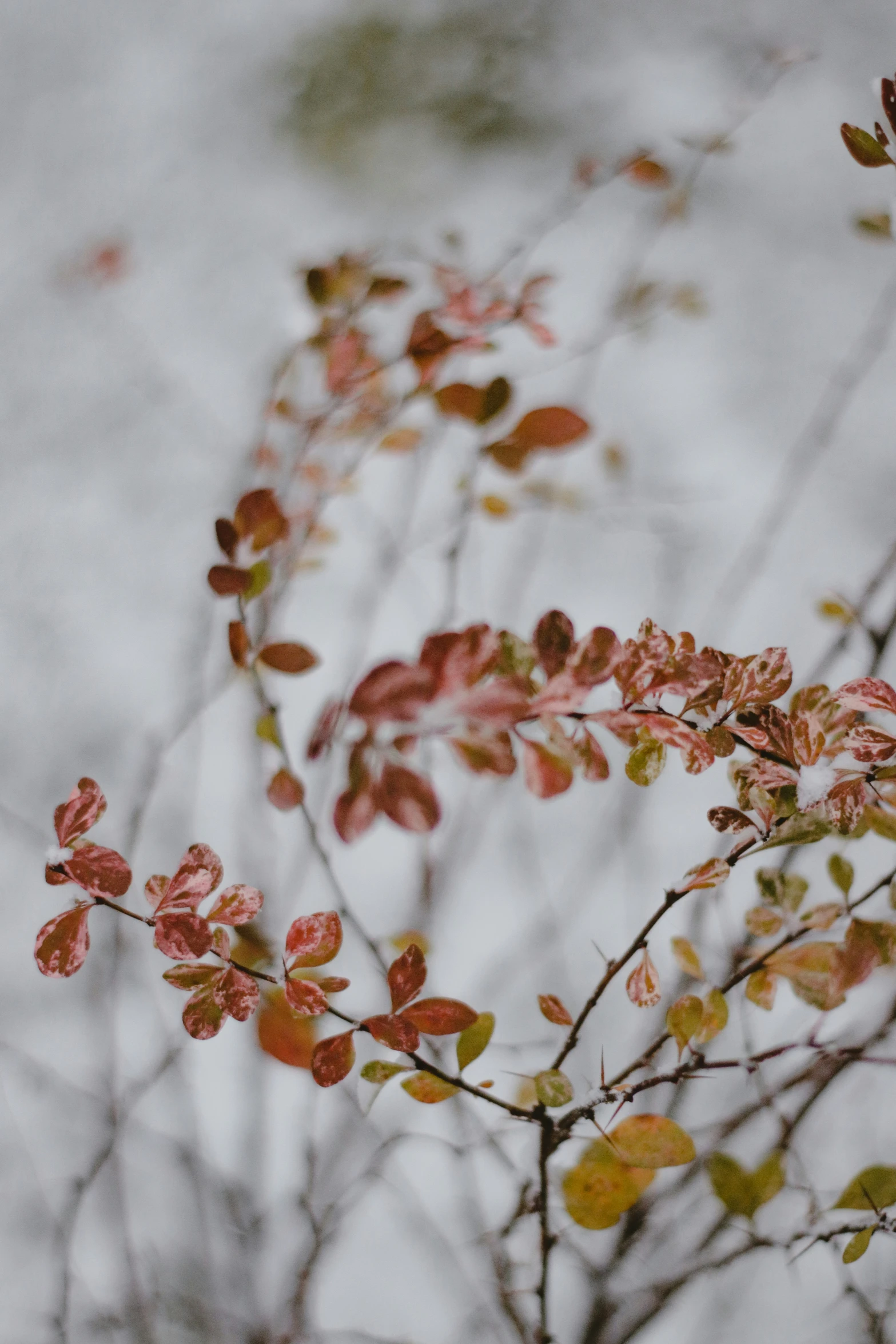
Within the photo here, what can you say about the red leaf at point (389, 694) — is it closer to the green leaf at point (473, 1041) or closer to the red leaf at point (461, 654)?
the red leaf at point (461, 654)

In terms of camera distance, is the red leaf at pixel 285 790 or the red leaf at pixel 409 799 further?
the red leaf at pixel 285 790

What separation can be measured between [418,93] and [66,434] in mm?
937

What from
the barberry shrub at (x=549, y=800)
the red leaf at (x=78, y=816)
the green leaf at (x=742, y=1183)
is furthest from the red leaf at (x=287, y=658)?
the green leaf at (x=742, y=1183)

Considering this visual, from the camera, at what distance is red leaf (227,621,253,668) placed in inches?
14.2

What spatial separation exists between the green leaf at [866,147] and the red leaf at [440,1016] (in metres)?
0.36

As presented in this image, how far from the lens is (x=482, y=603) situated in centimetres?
101

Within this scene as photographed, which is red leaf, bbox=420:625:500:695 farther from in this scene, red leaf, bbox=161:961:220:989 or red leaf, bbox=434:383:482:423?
red leaf, bbox=434:383:482:423

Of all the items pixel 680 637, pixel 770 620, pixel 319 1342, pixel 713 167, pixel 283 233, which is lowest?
pixel 319 1342

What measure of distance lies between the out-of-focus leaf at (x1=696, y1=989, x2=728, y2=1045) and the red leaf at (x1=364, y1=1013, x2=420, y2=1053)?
120 millimetres

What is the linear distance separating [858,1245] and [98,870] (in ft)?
1.07

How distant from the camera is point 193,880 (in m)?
0.29

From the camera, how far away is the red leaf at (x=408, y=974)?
308 millimetres

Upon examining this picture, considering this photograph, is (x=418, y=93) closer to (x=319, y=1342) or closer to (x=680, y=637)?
(x=680, y=637)

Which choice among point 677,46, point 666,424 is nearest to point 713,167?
point 677,46
